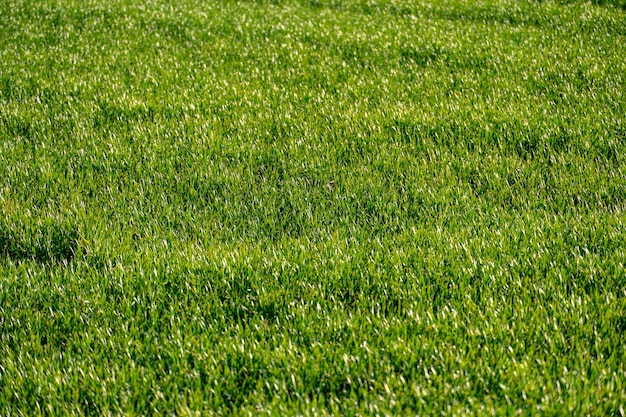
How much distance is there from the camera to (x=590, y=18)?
11.8 meters

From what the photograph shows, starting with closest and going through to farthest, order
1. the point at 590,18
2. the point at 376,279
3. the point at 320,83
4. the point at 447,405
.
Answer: the point at 447,405 < the point at 376,279 < the point at 320,83 < the point at 590,18

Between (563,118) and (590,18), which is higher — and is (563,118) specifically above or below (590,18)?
below

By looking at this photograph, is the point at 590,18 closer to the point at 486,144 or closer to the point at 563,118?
the point at 563,118

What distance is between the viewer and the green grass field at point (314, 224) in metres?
4.05

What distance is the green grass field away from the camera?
4051mm

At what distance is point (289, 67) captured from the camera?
9.88 meters

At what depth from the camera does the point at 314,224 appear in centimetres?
601

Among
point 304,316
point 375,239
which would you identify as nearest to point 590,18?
point 375,239

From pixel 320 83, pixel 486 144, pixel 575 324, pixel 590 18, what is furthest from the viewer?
pixel 590 18

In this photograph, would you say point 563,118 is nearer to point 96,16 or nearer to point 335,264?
point 335,264

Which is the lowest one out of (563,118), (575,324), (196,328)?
(196,328)

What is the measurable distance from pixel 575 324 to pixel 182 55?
7.81 metres

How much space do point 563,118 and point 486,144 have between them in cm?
119

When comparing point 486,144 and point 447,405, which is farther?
point 486,144
